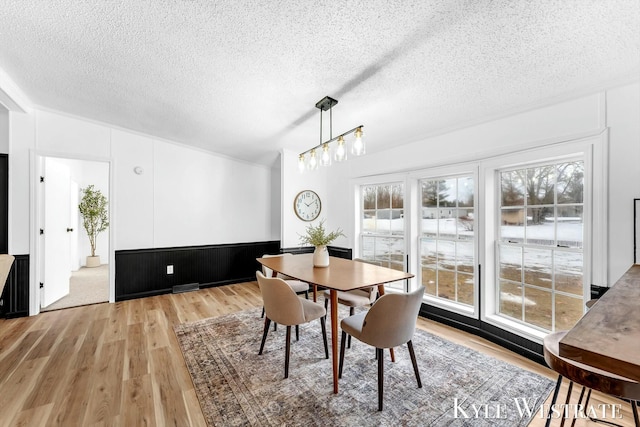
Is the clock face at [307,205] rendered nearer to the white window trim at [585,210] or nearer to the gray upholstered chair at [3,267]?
the white window trim at [585,210]

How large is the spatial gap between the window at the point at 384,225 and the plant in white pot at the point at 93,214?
6145 mm

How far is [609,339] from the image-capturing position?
708 mm

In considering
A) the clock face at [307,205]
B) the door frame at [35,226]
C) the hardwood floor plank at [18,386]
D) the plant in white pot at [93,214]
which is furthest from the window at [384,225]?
the plant in white pot at [93,214]

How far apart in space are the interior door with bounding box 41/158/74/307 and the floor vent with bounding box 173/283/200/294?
151cm

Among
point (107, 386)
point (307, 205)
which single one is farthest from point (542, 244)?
point (107, 386)

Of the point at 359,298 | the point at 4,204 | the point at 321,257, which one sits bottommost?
the point at 359,298

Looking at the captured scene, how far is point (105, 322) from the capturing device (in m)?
3.08

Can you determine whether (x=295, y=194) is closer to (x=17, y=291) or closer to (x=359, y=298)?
(x=359, y=298)

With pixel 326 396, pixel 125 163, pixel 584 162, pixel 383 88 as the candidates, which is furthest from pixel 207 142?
pixel 584 162

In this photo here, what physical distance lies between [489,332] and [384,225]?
1790 millimetres

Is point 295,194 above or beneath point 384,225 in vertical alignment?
above

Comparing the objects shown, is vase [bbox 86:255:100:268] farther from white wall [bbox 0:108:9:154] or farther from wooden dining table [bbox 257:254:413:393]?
wooden dining table [bbox 257:254:413:393]

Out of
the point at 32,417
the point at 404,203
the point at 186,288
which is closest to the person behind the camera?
the point at 32,417

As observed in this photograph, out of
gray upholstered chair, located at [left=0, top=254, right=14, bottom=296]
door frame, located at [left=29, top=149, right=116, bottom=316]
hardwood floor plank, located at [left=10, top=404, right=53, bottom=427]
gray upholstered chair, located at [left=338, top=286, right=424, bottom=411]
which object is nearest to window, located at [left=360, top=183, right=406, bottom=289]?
gray upholstered chair, located at [left=338, top=286, right=424, bottom=411]
